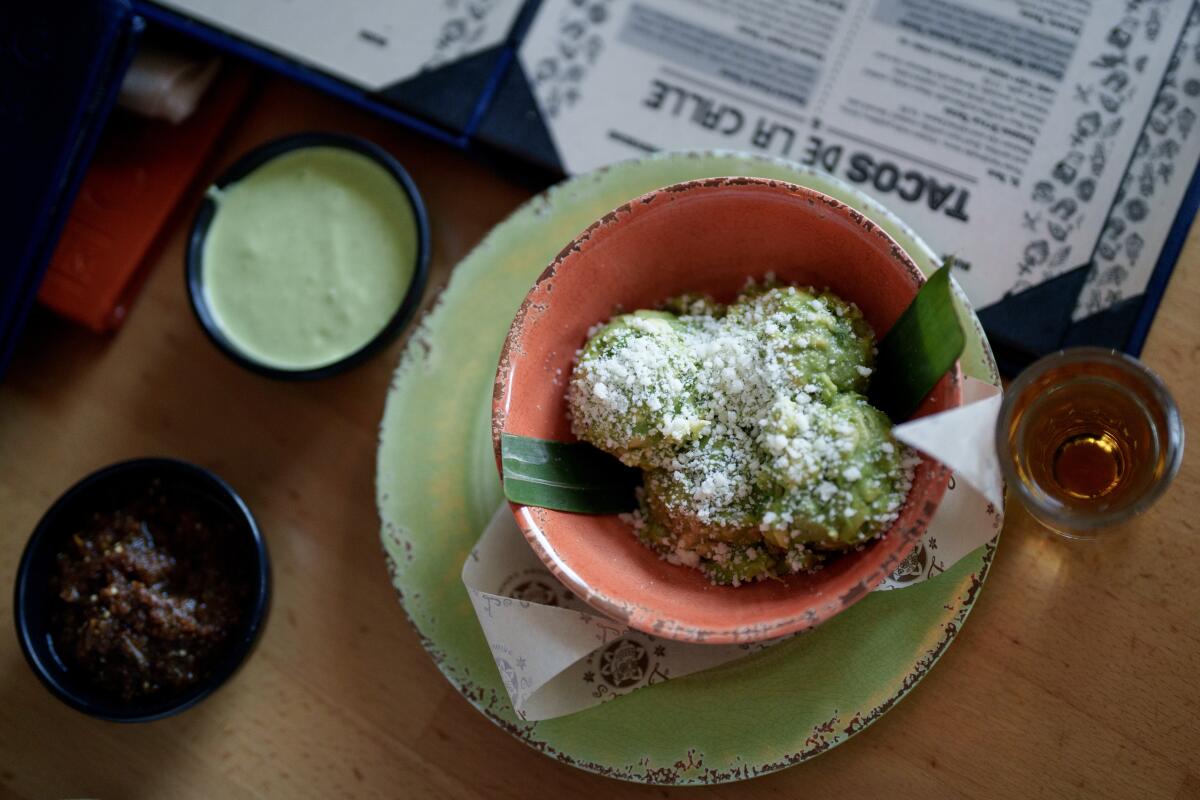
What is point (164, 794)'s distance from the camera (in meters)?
1.26

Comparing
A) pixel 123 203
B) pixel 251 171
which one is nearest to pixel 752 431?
pixel 251 171

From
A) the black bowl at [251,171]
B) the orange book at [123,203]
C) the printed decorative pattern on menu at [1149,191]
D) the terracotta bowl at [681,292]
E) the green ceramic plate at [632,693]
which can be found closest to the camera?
the terracotta bowl at [681,292]

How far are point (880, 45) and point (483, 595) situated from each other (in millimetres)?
908

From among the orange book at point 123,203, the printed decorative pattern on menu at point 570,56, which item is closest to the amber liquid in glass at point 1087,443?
the printed decorative pattern on menu at point 570,56

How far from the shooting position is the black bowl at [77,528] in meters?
1.17

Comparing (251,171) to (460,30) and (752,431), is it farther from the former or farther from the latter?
(752,431)

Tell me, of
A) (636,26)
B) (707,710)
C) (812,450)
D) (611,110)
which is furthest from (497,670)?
(636,26)

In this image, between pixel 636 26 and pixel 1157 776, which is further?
pixel 636 26

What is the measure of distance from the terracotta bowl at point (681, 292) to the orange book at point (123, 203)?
0.75 m

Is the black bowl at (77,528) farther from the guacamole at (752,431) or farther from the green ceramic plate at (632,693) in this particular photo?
the guacamole at (752,431)

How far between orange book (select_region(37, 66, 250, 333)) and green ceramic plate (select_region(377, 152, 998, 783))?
0.55 meters

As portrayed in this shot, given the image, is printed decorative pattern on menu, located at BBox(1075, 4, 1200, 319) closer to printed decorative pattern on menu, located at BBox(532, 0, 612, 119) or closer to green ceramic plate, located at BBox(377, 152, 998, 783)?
green ceramic plate, located at BBox(377, 152, 998, 783)

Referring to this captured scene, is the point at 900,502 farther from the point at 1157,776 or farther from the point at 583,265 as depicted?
the point at 1157,776

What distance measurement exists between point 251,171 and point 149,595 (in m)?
0.62
